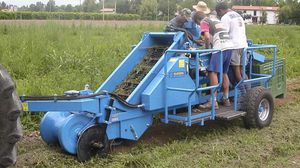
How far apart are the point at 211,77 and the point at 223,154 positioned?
57.8 inches

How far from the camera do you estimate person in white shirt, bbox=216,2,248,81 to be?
7098 millimetres

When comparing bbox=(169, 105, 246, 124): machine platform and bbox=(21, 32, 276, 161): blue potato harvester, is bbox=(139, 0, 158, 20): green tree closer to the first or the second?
bbox=(21, 32, 276, 161): blue potato harvester

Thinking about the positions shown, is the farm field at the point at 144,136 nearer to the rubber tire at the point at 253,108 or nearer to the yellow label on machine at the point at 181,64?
the rubber tire at the point at 253,108

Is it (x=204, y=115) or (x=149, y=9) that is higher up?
(x=149, y=9)

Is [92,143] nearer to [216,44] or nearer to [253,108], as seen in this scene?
[216,44]

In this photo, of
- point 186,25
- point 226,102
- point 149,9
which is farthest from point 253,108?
point 149,9

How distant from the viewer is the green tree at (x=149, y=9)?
3684cm

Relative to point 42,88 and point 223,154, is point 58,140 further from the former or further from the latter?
point 42,88

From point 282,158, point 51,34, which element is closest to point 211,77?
point 282,158

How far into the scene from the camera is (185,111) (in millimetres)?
6758

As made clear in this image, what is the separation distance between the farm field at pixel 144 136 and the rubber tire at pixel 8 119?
6.72 feet

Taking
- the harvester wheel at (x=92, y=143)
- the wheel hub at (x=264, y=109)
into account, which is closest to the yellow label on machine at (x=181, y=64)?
the harvester wheel at (x=92, y=143)

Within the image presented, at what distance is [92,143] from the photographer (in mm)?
5441

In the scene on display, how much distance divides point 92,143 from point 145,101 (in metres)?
0.95
